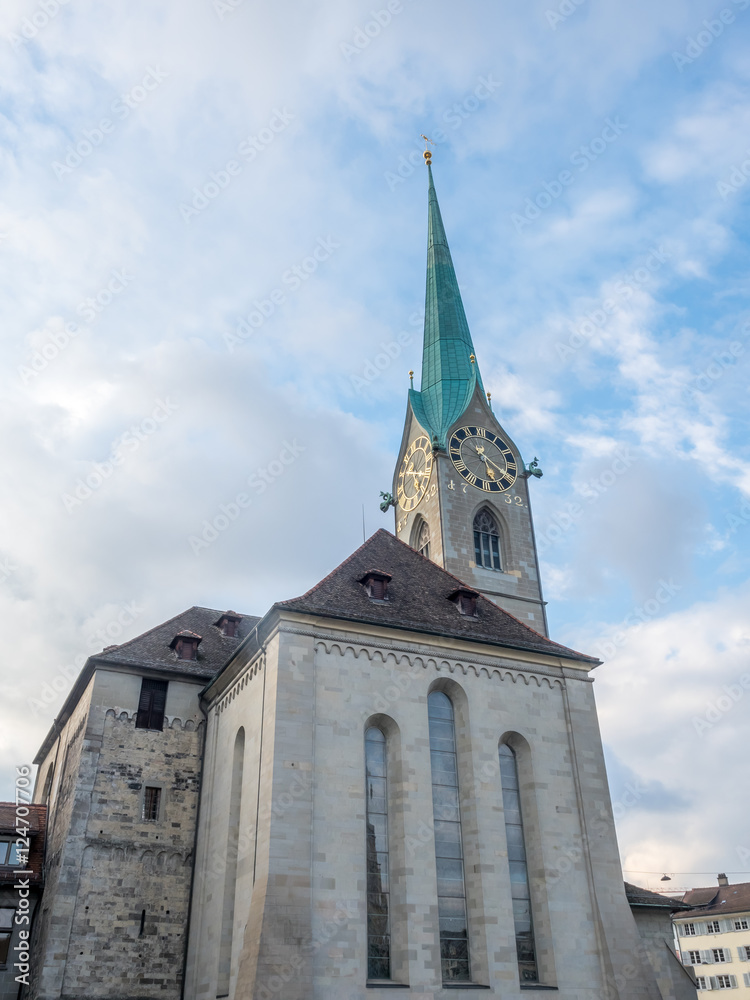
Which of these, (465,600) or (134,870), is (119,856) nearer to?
(134,870)

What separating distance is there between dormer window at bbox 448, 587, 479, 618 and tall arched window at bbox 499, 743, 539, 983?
3.57m

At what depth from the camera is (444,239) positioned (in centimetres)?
4600

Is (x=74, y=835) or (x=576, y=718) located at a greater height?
(x=576, y=718)

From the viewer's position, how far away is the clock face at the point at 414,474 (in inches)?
1470

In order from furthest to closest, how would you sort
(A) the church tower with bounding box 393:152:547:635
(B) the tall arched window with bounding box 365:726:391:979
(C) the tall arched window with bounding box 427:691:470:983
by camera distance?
(A) the church tower with bounding box 393:152:547:635, (C) the tall arched window with bounding box 427:691:470:983, (B) the tall arched window with bounding box 365:726:391:979

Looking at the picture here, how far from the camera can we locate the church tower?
3438 cm

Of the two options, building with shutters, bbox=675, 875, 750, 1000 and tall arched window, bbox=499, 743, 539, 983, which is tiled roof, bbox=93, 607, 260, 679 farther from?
building with shutters, bbox=675, 875, 750, 1000

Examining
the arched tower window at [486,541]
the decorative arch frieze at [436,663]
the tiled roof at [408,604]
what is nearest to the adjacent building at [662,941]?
the decorative arch frieze at [436,663]

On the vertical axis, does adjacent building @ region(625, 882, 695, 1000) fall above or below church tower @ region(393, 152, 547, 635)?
below

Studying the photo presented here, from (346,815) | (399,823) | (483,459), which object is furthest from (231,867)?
(483,459)

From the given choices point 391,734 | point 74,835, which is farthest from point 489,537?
point 74,835

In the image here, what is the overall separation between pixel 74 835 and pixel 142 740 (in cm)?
288

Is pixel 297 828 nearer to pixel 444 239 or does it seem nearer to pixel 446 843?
pixel 446 843

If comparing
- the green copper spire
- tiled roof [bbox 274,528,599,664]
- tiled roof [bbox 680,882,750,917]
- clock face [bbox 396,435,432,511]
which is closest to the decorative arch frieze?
tiled roof [bbox 274,528,599,664]
